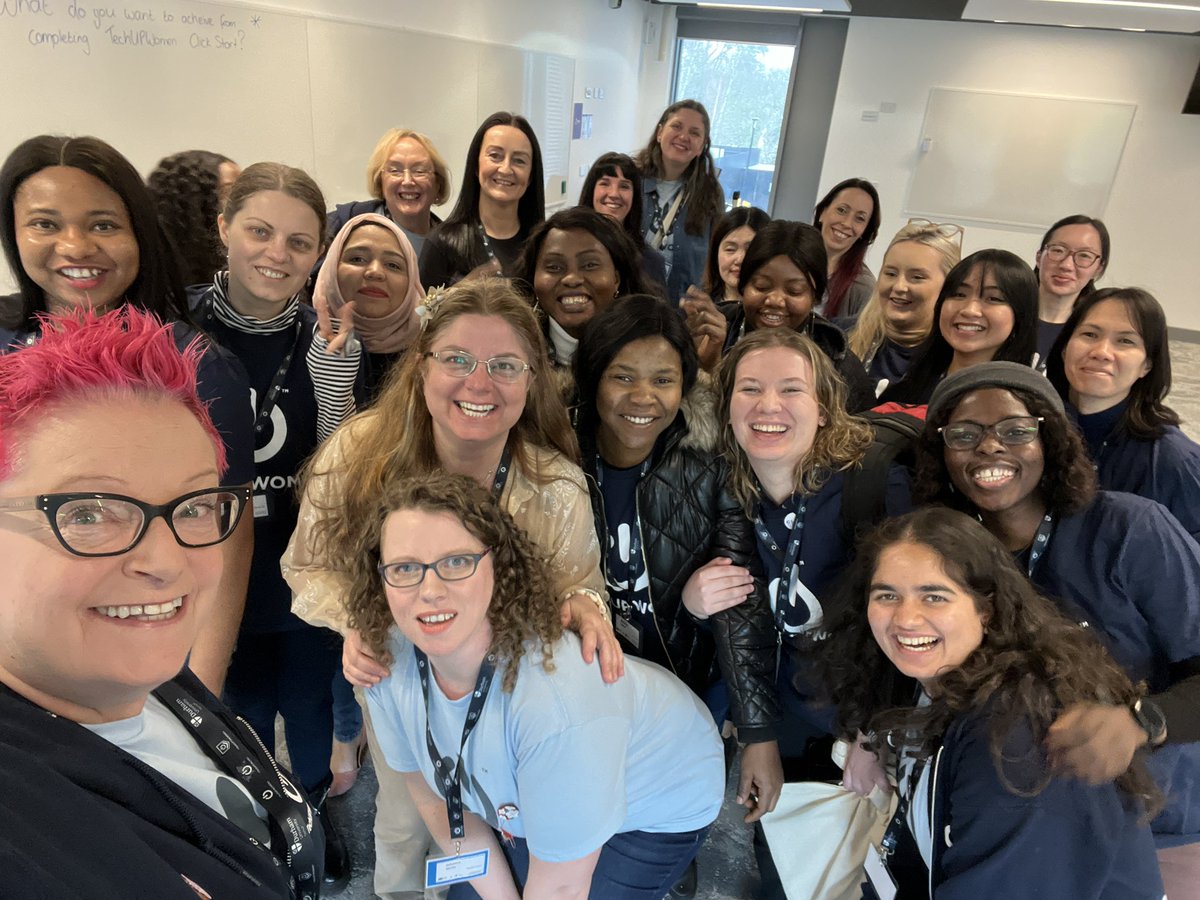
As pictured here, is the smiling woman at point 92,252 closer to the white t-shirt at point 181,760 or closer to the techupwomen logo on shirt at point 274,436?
the techupwomen logo on shirt at point 274,436

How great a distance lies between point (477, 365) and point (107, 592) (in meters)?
0.98

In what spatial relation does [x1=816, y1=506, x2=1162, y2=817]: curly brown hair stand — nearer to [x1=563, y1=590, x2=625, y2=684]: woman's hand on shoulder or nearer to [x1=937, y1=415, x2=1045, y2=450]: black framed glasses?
[x1=937, y1=415, x2=1045, y2=450]: black framed glasses

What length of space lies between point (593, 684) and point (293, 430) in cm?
105

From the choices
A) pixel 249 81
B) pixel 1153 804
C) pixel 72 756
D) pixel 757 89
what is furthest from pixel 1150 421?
pixel 757 89

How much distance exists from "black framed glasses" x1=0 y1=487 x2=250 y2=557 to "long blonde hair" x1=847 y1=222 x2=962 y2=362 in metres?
2.46

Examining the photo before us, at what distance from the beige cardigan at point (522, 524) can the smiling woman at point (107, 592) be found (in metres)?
0.78

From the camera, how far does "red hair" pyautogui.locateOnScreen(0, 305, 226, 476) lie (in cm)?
68

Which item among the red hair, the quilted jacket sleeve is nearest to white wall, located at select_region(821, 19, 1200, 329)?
the quilted jacket sleeve

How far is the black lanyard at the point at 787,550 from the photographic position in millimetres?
1692

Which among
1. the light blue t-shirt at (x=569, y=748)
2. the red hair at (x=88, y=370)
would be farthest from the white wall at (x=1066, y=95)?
the red hair at (x=88, y=370)

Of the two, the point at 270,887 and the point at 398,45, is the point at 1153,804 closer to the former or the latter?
the point at 270,887

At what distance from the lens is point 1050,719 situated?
1186 millimetres

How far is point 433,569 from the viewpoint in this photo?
4.03 ft

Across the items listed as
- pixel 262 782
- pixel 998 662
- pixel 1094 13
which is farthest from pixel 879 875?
Result: pixel 1094 13
